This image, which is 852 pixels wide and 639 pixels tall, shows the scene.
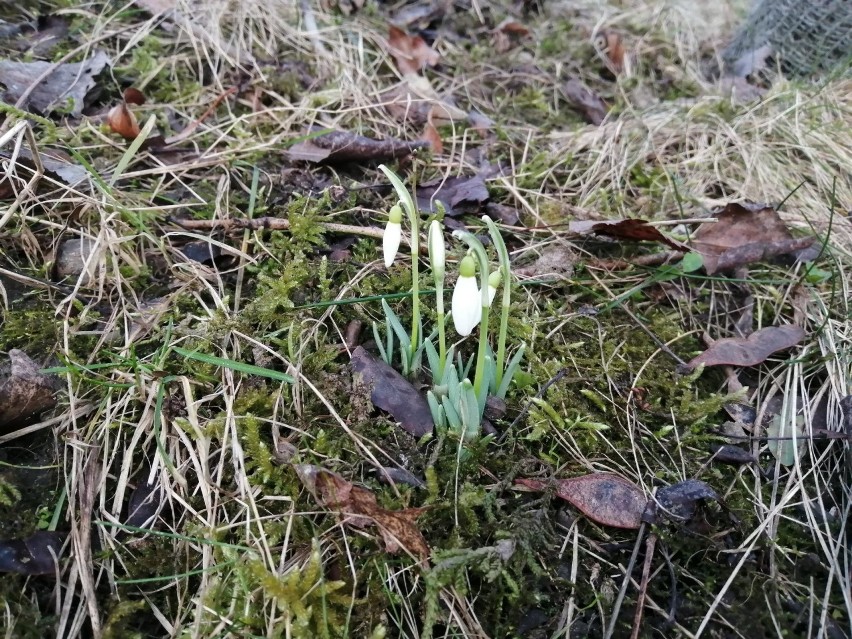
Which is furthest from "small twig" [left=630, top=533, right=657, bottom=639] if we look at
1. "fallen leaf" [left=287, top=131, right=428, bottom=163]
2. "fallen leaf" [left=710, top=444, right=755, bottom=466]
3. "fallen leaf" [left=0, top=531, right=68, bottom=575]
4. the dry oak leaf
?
"fallen leaf" [left=287, top=131, right=428, bottom=163]

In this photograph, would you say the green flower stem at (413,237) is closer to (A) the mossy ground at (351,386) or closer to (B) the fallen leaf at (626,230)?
(A) the mossy ground at (351,386)

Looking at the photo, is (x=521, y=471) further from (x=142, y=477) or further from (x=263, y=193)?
(x=263, y=193)

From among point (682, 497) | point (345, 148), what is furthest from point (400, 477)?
point (345, 148)

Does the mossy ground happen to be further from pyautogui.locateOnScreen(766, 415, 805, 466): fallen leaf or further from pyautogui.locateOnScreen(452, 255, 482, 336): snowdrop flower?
pyautogui.locateOnScreen(452, 255, 482, 336): snowdrop flower

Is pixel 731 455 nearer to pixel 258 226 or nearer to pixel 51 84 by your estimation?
pixel 258 226

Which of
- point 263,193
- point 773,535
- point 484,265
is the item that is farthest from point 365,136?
point 773,535
